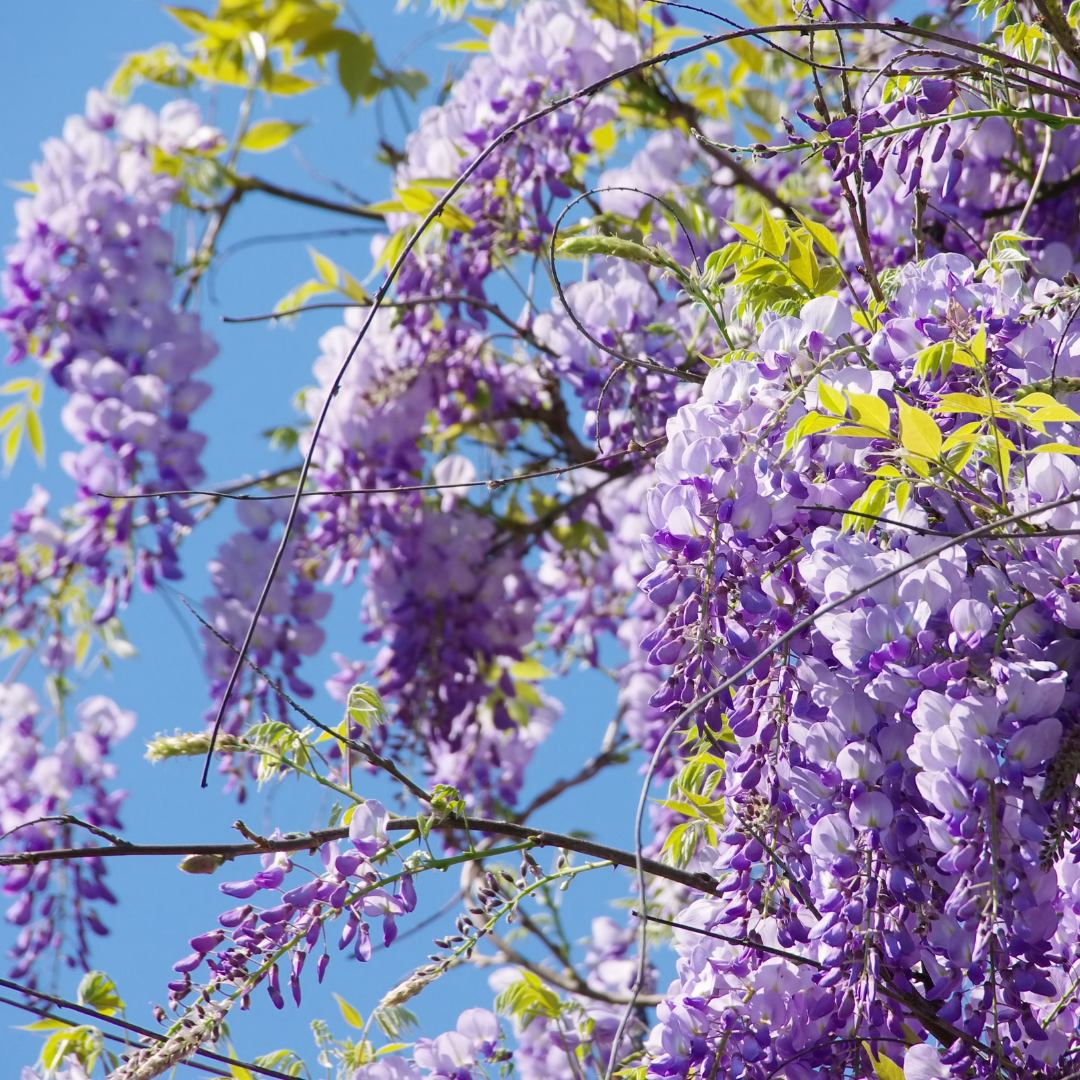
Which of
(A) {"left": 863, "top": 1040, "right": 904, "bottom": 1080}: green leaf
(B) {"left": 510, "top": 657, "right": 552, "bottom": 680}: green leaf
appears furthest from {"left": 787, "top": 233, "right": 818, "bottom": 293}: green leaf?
(B) {"left": 510, "top": 657, "right": 552, "bottom": 680}: green leaf

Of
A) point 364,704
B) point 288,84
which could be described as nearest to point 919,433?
point 364,704

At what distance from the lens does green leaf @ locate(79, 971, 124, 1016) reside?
3.78 feet

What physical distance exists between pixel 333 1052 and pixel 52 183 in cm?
173

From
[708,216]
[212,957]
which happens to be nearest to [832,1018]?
[212,957]

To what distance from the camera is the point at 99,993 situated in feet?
3.80

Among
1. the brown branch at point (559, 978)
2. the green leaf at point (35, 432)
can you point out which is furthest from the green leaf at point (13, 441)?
the brown branch at point (559, 978)

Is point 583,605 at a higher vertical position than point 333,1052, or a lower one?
higher

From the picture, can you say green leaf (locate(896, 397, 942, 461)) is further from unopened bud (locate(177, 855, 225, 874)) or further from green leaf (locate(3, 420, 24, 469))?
green leaf (locate(3, 420, 24, 469))

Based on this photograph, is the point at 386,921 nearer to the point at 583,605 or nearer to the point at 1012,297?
the point at 1012,297

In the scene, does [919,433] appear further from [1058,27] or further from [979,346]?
[1058,27]

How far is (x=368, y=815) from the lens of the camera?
93cm

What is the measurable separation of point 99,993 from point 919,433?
3.00ft

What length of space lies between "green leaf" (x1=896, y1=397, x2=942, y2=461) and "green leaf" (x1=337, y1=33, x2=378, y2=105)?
167 cm

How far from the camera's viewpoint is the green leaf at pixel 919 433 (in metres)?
0.77
